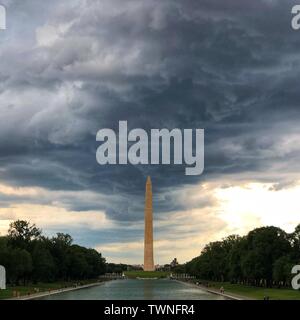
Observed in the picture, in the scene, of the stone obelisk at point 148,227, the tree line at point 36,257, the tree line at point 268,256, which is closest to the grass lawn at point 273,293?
the tree line at point 268,256

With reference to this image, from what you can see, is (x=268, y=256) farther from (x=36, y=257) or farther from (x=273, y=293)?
(x=36, y=257)

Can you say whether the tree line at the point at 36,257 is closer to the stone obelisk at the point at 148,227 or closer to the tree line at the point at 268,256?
the stone obelisk at the point at 148,227

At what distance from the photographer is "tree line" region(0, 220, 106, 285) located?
337 ft

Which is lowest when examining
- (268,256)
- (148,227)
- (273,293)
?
(273,293)

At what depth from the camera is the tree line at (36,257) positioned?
4043 inches

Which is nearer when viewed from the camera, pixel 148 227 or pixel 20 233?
pixel 20 233

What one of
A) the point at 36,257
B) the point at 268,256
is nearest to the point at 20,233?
the point at 36,257

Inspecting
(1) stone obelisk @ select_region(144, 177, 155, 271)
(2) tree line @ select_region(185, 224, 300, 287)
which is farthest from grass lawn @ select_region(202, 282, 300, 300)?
(1) stone obelisk @ select_region(144, 177, 155, 271)

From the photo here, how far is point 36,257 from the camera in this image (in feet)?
392

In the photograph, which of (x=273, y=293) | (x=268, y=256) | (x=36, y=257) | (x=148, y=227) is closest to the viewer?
(x=273, y=293)

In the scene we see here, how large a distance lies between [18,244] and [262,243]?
1775 inches

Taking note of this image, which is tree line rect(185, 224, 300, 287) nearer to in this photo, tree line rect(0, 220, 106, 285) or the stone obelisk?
tree line rect(0, 220, 106, 285)
